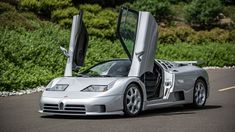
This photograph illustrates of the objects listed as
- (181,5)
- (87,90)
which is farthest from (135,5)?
(87,90)

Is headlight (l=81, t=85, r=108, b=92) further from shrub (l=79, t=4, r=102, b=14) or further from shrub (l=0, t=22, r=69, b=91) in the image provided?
shrub (l=79, t=4, r=102, b=14)

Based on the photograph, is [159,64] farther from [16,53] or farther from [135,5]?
[135,5]

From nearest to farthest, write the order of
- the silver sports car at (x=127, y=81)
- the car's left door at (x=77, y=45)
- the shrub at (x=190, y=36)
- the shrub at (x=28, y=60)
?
1. the silver sports car at (x=127, y=81)
2. the car's left door at (x=77, y=45)
3. the shrub at (x=28, y=60)
4. the shrub at (x=190, y=36)

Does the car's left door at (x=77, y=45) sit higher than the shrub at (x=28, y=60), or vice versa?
the car's left door at (x=77, y=45)

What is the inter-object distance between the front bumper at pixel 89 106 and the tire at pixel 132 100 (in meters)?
0.14

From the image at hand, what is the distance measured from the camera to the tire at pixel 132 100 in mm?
11148

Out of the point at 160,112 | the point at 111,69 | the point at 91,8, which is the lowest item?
the point at 160,112

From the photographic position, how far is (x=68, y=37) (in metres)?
24.0

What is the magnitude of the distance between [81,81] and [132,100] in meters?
1.02

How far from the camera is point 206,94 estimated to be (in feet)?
44.4

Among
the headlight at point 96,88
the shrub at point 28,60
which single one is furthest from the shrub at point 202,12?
the headlight at point 96,88

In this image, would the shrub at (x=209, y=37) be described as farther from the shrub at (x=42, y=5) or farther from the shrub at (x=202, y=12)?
the shrub at (x=42, y=5)

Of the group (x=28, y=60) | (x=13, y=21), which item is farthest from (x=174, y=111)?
(x=13, y=21)

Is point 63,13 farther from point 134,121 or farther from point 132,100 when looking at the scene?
point 134,121
